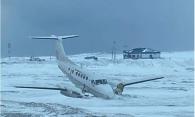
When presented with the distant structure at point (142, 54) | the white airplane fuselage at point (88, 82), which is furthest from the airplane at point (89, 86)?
the distant structure at point (142, 54)

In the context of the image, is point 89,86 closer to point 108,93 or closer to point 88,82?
point 88,82

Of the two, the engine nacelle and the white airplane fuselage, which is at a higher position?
the white airplane fuselage

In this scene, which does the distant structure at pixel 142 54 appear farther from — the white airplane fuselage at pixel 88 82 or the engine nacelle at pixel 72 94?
the engine nacelle at pixel 72 94

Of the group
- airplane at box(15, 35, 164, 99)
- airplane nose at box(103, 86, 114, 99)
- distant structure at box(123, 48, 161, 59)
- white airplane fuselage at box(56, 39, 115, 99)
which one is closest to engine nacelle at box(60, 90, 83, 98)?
airplane at box(15, 35, 164, 99)

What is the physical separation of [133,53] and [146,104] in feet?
328

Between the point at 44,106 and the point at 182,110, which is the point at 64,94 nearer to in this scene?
the point at 44,106

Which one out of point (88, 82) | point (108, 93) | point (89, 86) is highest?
point (88, 82)

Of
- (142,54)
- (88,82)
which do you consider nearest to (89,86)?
(88,82)

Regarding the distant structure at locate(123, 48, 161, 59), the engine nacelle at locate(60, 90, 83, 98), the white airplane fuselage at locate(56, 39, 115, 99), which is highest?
the distant structure at locate(123, 48, 161, 59)

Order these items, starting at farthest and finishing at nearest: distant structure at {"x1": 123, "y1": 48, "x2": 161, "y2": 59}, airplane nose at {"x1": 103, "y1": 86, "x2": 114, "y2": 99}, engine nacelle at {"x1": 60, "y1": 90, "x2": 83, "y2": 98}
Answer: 1. distant structure at {"x1": 123, "y1": 48, "x2": 161, "y2": 59}
2. engine nacelle at {"x1": 60, "y1": 90, "x2": 83, "y2": 98}
3. airplane nose at {"x1": 103, "y1": 86, "x2": 114, "y2": 99}

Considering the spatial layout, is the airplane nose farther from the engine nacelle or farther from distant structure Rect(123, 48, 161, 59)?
distant structure Rect(123, 48, 161, 59)

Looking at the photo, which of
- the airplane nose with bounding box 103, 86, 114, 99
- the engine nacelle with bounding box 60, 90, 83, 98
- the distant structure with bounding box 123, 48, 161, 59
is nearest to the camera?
the airplane nose with bounding box 103, 86, 114, 99

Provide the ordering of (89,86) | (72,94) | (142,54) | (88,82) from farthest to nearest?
(142,54)
(88,82)
(89,86)
(72,94)

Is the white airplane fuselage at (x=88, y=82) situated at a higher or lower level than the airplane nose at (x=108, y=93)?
higher
